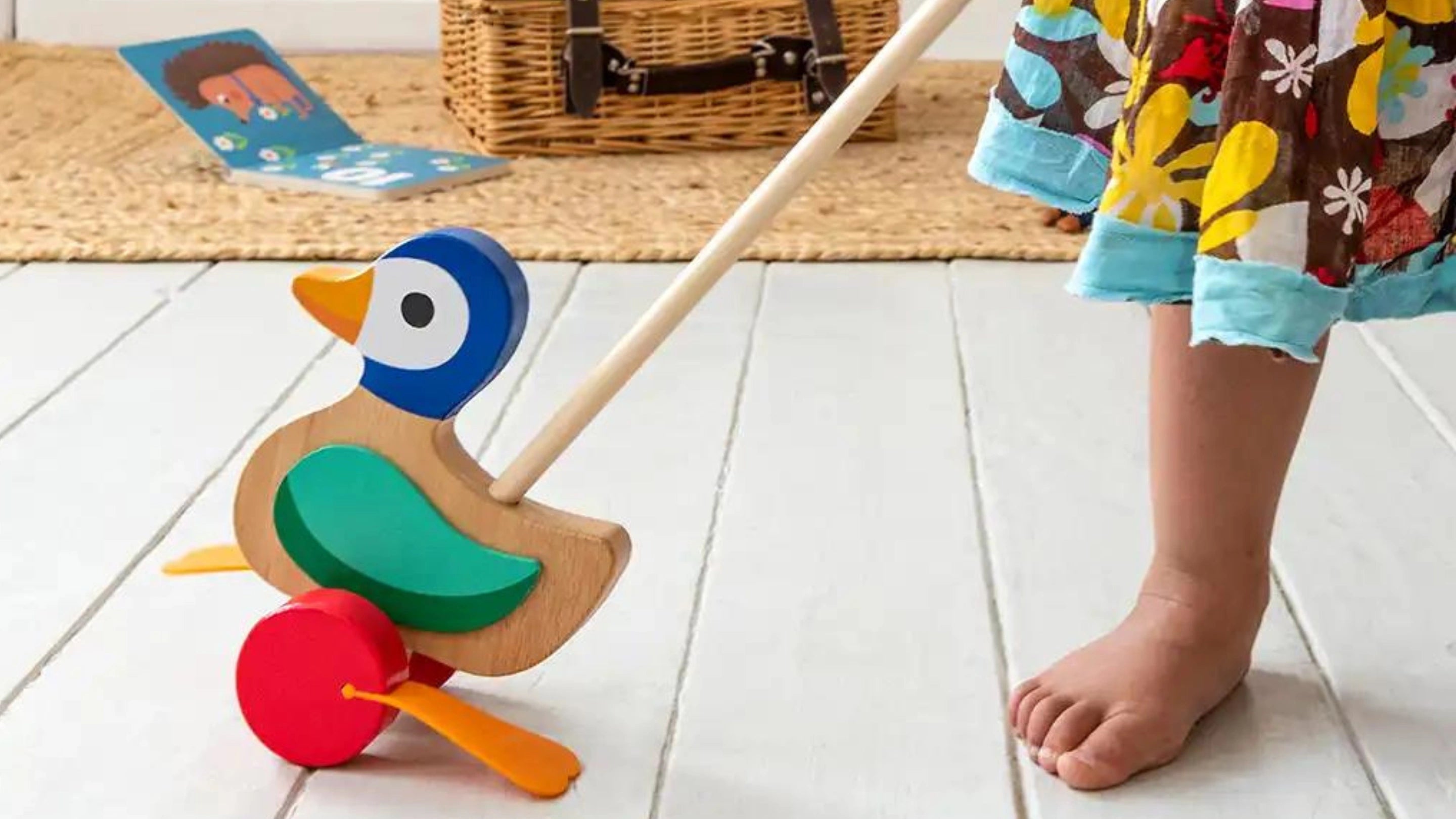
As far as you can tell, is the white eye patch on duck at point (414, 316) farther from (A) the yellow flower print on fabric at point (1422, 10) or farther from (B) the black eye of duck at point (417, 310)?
(A) the yellow flower print on fabric at point (1422, 10)

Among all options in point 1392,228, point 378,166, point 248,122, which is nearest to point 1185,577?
point 1392,228

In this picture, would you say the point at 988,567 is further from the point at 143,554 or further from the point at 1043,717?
the point at 143,554

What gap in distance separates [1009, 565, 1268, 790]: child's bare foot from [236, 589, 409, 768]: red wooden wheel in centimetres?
27

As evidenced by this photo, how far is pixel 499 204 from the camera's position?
169 centimetres

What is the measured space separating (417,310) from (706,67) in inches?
46.0

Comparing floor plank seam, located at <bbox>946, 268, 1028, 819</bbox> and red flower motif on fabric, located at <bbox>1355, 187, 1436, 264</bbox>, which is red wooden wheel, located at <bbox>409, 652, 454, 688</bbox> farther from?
red flower motif on fabric, located at <bbox>1355, 187, 1436, 264</bbox>

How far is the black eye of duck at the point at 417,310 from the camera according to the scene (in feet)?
2.48

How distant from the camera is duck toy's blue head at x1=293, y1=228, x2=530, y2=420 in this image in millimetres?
745

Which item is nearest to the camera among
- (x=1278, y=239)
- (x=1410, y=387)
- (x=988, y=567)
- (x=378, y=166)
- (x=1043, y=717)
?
(x=1278, y=239)

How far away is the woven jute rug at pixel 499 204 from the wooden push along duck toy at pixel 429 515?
2.48 feet

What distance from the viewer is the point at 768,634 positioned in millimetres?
897

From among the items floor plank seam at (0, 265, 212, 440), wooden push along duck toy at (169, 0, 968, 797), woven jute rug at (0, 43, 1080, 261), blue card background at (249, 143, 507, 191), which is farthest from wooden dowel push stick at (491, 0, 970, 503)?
blue card background at (249, 143, 507, 191)

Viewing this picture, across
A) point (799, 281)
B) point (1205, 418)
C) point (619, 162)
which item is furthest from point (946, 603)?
point (619, 162)

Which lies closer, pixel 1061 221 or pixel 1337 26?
pixel 1337 26
